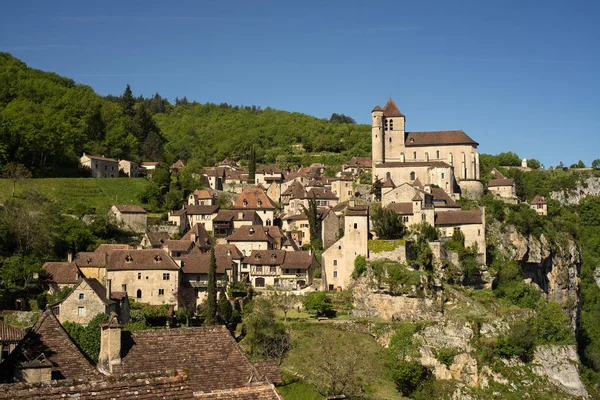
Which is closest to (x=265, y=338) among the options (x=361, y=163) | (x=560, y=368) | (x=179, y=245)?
(x=179, y=245)

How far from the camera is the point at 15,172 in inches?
3339

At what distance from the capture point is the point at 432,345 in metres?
57.7

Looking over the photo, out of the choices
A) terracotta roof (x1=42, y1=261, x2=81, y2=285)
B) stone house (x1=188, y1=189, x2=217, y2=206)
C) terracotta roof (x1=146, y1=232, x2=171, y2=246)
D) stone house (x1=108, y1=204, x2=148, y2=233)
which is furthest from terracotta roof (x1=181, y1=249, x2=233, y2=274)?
stone house (x1=188, y1=189, x2=217, y2=206)

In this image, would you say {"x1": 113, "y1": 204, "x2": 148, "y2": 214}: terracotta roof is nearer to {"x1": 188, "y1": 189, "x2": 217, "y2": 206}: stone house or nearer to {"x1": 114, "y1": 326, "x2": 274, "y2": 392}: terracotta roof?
{"x1": 188, "y1": 189, "x2": 217, "y2": 206}: stone house

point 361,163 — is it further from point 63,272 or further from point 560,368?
point 63,272

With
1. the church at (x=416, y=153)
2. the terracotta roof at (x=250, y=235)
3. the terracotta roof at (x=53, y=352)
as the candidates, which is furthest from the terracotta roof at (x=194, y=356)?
the church at (x=416, y=153)

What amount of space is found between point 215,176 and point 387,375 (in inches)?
2237

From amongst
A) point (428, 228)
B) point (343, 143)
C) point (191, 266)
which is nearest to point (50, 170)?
point (191, 266)

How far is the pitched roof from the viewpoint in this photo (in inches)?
606

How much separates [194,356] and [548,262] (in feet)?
261

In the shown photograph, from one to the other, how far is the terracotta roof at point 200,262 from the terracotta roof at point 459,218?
23.5 metres

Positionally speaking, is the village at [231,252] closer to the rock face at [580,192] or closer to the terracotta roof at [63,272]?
the terracotta roof at [63,272]

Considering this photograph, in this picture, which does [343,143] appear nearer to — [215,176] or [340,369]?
[215,176]

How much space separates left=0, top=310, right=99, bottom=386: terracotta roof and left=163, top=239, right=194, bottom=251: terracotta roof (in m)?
53.1
